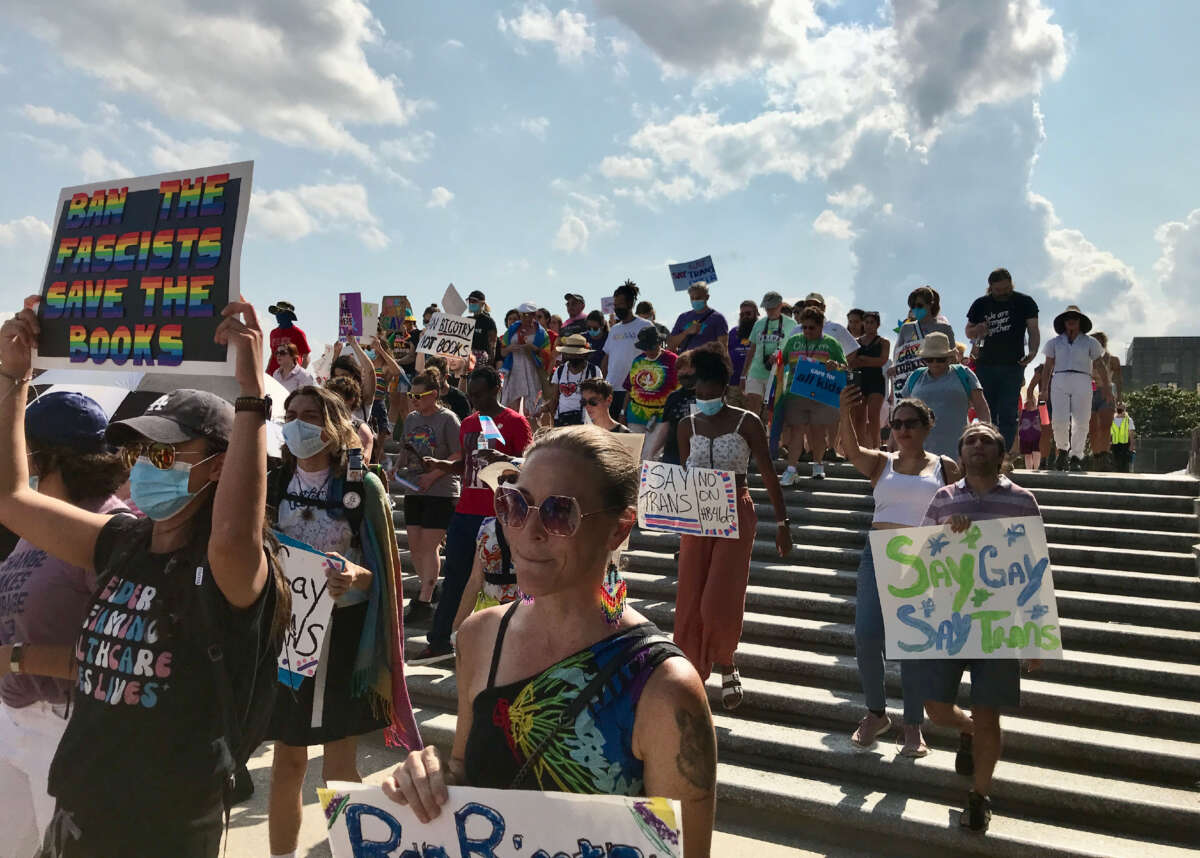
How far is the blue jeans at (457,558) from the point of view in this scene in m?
6.87

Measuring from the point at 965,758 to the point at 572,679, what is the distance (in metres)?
4.13

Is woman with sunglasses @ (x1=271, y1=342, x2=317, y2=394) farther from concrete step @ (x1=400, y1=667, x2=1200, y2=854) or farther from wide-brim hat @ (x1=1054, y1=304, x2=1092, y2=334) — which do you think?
wide-brim hat @ (x1=1054, y1=304, x2=1092, y2=334)

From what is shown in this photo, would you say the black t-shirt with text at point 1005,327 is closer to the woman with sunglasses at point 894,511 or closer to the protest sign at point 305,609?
the woman with sunglasses at point 894,511

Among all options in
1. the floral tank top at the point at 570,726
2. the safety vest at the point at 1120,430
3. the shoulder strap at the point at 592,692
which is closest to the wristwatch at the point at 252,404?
the floral tank top at the point at 570,726

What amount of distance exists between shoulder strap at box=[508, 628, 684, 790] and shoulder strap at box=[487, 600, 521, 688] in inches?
7.4

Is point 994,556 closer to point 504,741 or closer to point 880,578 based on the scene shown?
point 880,578

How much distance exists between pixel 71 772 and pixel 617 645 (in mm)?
1426

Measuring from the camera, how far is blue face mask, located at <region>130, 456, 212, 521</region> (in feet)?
7.81

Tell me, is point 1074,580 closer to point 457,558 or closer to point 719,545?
→ point 719,545

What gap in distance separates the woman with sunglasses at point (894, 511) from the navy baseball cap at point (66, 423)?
3896mm

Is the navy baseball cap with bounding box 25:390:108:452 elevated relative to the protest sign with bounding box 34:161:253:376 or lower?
lower

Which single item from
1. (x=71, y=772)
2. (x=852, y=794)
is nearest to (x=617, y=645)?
(x=71, y=772)

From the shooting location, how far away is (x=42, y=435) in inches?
115

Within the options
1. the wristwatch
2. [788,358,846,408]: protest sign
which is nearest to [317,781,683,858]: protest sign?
the wristwatch
